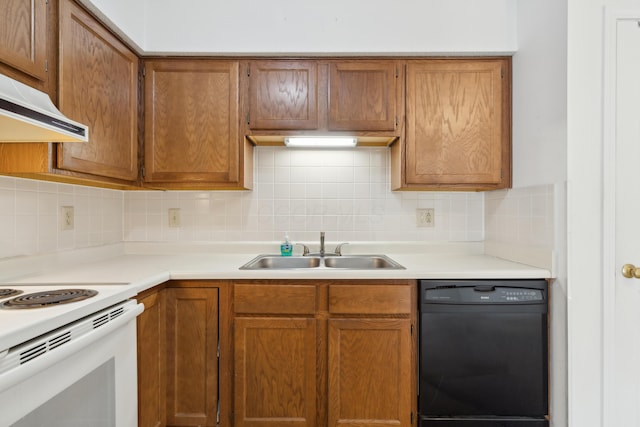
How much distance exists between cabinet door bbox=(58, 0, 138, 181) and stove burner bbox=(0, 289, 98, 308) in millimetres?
497

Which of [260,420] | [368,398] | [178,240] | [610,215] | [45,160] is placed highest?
[45,160]

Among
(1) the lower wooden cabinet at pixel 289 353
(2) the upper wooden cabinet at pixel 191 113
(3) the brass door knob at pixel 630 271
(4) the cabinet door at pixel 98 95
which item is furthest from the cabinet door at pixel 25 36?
(3) the brass door knob at pixel 630 271

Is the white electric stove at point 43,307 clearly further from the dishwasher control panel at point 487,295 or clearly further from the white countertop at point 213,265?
the dishwasher control panel at point 487,295

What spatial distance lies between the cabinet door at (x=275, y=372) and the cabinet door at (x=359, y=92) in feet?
3.53

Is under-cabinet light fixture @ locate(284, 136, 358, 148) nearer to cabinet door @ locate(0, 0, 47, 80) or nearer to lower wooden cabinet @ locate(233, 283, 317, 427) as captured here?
lower wooden cabinet @ locate(233, 283, 317, 427)

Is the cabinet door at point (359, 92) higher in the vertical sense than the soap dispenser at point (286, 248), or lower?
higher

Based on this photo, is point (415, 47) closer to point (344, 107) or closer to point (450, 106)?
point (450, 106)

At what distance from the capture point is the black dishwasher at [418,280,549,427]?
153 centimetres

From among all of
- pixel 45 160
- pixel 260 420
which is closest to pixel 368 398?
pixel 260 420

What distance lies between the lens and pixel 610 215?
1440 millimetres

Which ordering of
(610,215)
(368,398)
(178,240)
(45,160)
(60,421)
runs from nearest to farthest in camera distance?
(60,421) → (45,160) → (610,215) → (368,398) → (178,240)

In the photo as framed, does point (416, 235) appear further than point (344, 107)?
Yes

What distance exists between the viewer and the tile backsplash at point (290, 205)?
7.16 feet

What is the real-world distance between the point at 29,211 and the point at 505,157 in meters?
2.38
